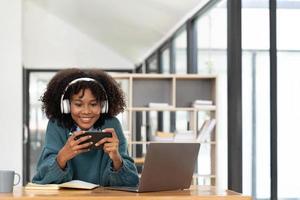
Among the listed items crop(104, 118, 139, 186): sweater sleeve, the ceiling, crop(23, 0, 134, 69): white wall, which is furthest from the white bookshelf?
crop(23, 0, 134, 69): white wall

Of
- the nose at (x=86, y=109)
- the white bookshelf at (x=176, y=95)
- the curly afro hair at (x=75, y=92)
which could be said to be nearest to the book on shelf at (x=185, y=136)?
the white bookshelf at (x=176, y=95)

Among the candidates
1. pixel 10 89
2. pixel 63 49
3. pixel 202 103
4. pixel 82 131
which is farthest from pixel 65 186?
pixel 63 49

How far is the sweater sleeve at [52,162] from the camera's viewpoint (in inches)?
107

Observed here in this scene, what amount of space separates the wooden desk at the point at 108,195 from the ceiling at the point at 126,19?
3.90 m

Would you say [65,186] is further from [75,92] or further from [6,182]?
[75,92]

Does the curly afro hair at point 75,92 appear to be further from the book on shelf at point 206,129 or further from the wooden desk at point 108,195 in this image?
the book on shelf at point 206,129

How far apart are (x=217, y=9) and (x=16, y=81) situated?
215 cm

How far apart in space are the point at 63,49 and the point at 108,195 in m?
9.05

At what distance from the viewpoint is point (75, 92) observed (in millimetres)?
2834

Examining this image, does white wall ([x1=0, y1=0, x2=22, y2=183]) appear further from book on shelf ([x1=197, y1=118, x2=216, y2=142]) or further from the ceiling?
book on shelf ([x1=197, y1=118, x2=216, y2=142])
